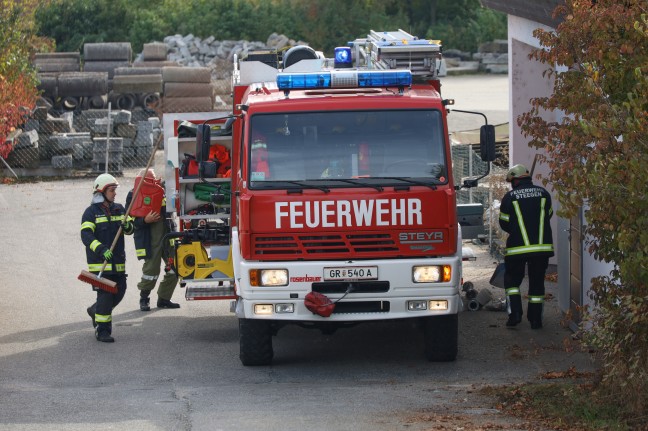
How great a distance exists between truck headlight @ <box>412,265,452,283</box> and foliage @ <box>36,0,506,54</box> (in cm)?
3504

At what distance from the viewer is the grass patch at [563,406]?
27.1 ft

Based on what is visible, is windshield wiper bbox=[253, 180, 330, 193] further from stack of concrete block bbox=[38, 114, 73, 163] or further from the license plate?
stack of concrete block bbox=[38, 114, 73, 163]

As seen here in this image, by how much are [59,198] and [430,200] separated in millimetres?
13960

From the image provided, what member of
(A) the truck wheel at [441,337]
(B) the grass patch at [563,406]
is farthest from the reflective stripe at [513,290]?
(B) the grass patch at [563,406]

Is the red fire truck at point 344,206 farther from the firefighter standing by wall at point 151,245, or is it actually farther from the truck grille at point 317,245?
the firefighter standing by wall at point 151,245

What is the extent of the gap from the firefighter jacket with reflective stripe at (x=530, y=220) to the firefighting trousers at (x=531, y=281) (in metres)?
0.11

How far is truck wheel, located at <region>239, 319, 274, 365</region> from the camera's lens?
10.7 m

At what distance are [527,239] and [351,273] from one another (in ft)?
9.47

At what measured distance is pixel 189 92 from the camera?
2975 centimetres

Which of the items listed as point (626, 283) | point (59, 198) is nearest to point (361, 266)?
point (626, 283)

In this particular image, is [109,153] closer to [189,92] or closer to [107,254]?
[189,92]

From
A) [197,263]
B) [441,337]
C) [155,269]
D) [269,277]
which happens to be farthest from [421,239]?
[155,269]

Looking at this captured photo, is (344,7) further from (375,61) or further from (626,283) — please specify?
(626,283)

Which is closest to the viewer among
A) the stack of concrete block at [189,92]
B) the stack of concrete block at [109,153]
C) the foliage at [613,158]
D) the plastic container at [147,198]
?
the foliage at [613,158]
